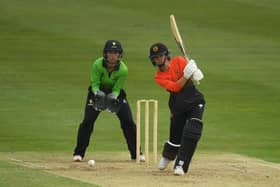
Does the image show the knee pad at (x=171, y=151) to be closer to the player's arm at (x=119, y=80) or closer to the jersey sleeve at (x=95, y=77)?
the player's arm at (x=119, y=80)

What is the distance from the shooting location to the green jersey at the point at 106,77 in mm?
15750

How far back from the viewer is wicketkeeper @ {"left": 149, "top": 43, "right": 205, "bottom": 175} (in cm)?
1421

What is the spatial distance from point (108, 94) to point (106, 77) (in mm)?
258

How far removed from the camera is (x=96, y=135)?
770 inches

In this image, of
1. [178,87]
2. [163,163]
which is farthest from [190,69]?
[163,163]

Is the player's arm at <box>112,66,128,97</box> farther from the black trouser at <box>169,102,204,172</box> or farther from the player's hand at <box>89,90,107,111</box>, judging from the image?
the black trouser at <box>169,102,204,172</box>

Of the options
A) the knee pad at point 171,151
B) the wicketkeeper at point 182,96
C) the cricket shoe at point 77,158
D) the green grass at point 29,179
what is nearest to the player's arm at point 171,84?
the wicketkeeper at point 182,96

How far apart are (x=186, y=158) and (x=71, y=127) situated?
6.01 m

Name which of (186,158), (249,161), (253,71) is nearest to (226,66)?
(253,71)

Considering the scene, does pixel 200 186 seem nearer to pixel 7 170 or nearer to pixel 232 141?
pixel 7 170

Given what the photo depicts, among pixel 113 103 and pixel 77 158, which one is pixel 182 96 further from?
pixel 77 158

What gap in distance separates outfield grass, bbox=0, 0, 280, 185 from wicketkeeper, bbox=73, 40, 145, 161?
1.74 meters

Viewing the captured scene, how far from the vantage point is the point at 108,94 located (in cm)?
1580

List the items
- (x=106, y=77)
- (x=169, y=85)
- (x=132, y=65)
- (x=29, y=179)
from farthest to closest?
1. (x=132, y=65)
2. (x=106, y=77)
3. (x=169, y=85)
4. (x=29, y=179)
